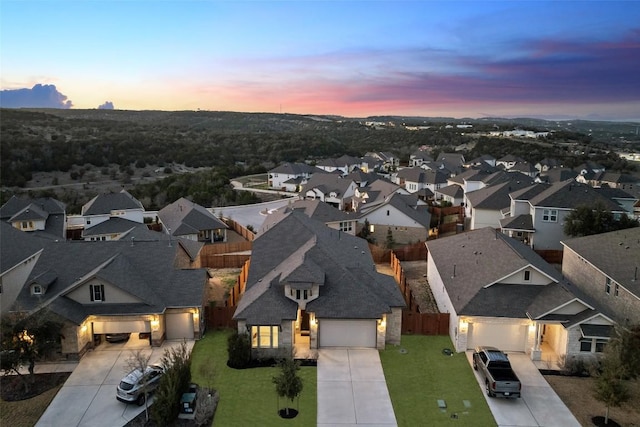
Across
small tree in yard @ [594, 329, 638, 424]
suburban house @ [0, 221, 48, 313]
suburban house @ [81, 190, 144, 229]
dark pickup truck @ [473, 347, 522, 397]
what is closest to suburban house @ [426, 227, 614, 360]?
dark pickup truck @ [473, 347, 522, 397]

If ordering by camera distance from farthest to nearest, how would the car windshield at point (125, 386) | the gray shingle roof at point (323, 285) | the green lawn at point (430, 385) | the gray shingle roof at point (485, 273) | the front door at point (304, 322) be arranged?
the front door at point (304, 322), the gray shingle roof at point (485, 273), the gray shingle roof at point (323, 285), the car windshield at point (125, 386), the green lawn at point (430, 385)

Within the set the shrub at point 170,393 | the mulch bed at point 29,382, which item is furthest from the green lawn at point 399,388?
the mulch bed at point 29,382

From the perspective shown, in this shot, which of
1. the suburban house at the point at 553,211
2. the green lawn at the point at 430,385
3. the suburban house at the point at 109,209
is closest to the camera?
the green lawn at the point at 430,385

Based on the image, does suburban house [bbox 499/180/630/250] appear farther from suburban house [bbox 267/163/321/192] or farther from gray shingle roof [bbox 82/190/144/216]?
suburban house [bbox 267/163/321/192]

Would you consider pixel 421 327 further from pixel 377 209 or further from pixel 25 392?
pixel 377 209

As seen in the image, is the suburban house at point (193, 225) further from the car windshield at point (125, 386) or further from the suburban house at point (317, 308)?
the car windshield at point (125, 386)

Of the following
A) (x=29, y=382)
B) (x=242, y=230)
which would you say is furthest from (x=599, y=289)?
(x=242, y=230)

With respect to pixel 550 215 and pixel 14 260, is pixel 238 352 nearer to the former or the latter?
pixel 14 260
